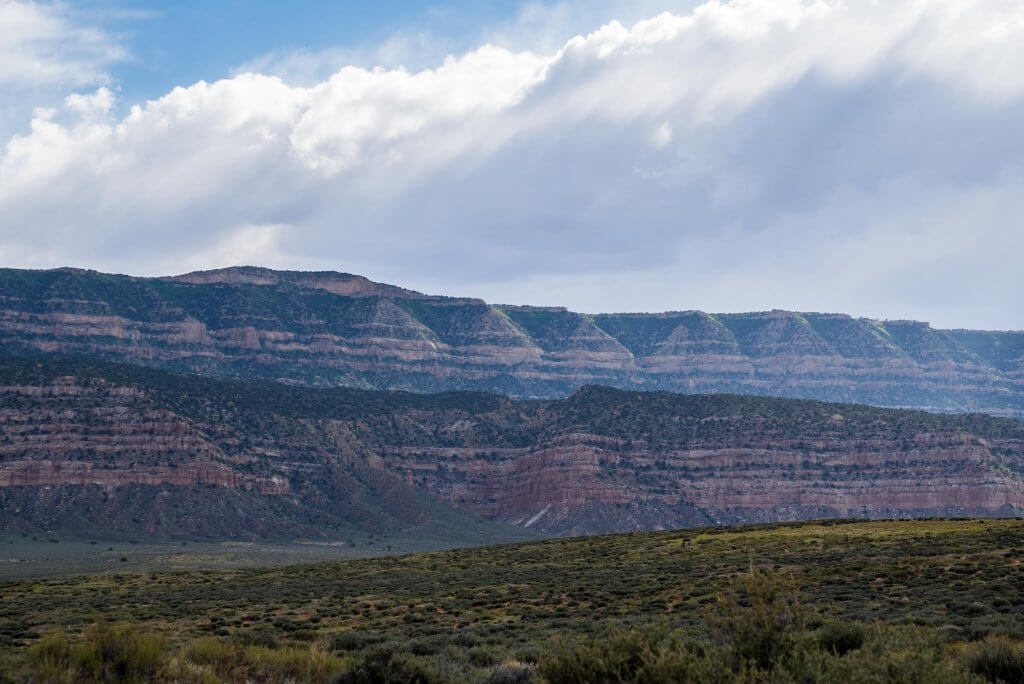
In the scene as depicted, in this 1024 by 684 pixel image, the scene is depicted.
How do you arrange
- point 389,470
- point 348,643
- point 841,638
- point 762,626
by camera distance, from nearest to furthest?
point 762,626 → point 841,638 → point 348,643 → point 389,470

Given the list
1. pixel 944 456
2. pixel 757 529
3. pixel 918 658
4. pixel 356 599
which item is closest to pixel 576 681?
pixel 918 658

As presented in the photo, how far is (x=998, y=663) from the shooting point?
82.5 ft

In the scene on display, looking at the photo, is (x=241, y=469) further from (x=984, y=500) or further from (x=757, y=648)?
(x=757, y=648)

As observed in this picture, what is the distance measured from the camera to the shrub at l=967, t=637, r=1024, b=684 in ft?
81.2

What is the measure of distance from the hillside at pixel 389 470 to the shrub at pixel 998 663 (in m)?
138

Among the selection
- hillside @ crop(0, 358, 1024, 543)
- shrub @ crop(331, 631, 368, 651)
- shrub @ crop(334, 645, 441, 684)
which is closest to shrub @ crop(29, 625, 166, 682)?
shrub @ crop(334, 645, 441, 684)

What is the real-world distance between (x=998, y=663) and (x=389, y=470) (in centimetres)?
17553

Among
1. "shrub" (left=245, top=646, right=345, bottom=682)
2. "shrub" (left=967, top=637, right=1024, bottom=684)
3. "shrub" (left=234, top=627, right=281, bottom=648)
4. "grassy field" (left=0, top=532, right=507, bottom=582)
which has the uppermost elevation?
"shrub" (left=967, top=637, right=1024, bottom=684)

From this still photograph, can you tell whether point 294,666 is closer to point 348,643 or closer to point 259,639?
point 348,643

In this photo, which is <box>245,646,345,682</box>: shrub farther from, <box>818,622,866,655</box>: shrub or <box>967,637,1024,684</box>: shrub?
<box>967,637,1024,684</box>: shrub

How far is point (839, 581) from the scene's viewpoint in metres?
49.1

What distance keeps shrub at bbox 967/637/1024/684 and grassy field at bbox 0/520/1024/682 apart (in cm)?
4

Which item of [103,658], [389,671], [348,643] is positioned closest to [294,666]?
[389,671]

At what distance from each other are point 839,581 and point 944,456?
139 metres
